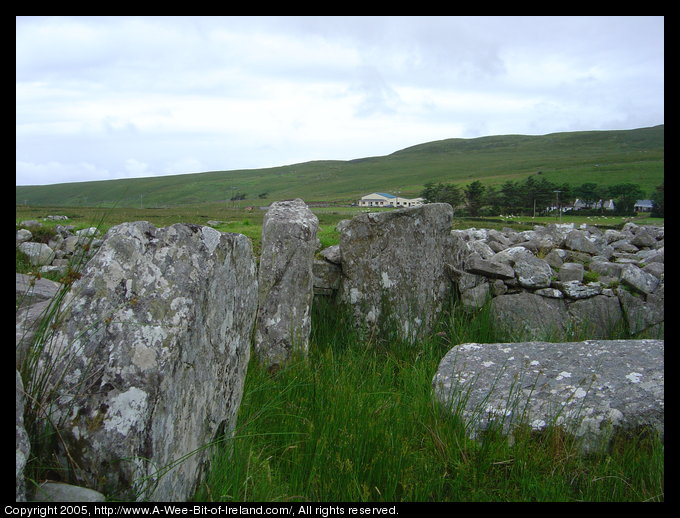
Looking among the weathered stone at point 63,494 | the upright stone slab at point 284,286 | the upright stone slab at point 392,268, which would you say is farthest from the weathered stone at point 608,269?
the weathered stone at point 63,494

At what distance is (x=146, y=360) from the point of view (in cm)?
250

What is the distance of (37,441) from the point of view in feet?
7.51

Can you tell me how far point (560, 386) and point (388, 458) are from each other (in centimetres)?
200

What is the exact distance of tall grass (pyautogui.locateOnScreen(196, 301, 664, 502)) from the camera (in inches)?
118

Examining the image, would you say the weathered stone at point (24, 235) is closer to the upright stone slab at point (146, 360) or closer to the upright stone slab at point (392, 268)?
the upright stone slab at point (392, 268)

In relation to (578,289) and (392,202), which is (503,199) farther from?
(578,289)

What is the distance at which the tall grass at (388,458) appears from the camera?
2988 millimetres

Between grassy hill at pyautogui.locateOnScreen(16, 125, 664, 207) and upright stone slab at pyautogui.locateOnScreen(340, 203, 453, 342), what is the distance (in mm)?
88801

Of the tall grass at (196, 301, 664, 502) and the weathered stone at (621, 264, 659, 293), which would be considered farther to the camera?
the weathered stone at (621, 264, 659, 293)

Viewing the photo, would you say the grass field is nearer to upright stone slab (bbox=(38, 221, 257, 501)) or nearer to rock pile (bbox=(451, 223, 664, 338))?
upright stone slab (bbox=(38, 221, 257, 501))

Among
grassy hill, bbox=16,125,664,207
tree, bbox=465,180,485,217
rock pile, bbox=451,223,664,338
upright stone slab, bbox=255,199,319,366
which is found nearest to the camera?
upright stone slab, bbox=255,199,319,366

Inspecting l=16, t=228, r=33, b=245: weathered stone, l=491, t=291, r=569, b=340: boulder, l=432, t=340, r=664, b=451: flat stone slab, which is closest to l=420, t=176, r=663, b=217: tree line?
l=491, t=291, r=569, b=340: boulder

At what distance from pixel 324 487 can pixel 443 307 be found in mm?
4551
